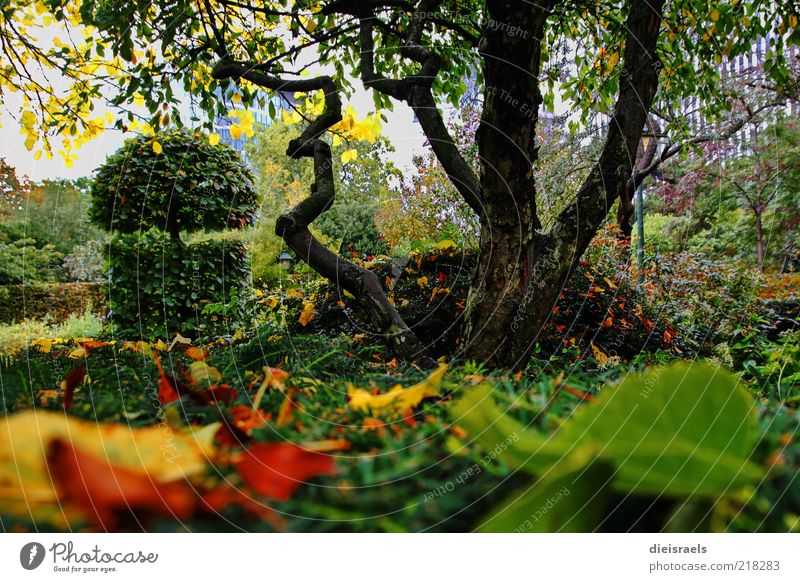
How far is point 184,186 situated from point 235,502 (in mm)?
2186

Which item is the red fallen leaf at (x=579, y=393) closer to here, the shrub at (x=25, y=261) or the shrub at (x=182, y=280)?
the shrub at (x=25, y=261)

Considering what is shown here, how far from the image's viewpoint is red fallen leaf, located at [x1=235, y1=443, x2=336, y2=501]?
245 millimetres

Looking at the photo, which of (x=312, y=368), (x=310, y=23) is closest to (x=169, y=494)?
(x=312, y=368)

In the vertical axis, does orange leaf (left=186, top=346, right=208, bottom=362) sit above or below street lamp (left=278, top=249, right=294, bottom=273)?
below

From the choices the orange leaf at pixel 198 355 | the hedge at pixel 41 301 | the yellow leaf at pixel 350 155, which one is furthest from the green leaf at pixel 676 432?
the yellow leaf at pixel 350 155

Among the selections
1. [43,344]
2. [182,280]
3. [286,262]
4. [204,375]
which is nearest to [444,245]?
[286,262]

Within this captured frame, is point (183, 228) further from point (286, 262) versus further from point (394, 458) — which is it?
point (394, 458)

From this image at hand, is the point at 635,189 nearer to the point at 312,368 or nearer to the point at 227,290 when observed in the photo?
the point at 312,368

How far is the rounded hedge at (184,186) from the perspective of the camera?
6.53 ft

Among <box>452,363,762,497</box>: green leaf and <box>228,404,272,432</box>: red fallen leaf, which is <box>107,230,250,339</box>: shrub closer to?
<box>228,404,272,432</box>: red fallen leaf

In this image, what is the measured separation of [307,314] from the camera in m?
1.87

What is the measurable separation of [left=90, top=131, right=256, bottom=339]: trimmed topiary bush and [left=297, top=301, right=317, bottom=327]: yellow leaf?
0.21 metres

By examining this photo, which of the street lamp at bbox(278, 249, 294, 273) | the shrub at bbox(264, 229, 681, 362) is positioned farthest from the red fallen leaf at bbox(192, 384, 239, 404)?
the street lamp at bbox(278, 249, 294, 273)

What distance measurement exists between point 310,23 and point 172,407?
162 centimetres
